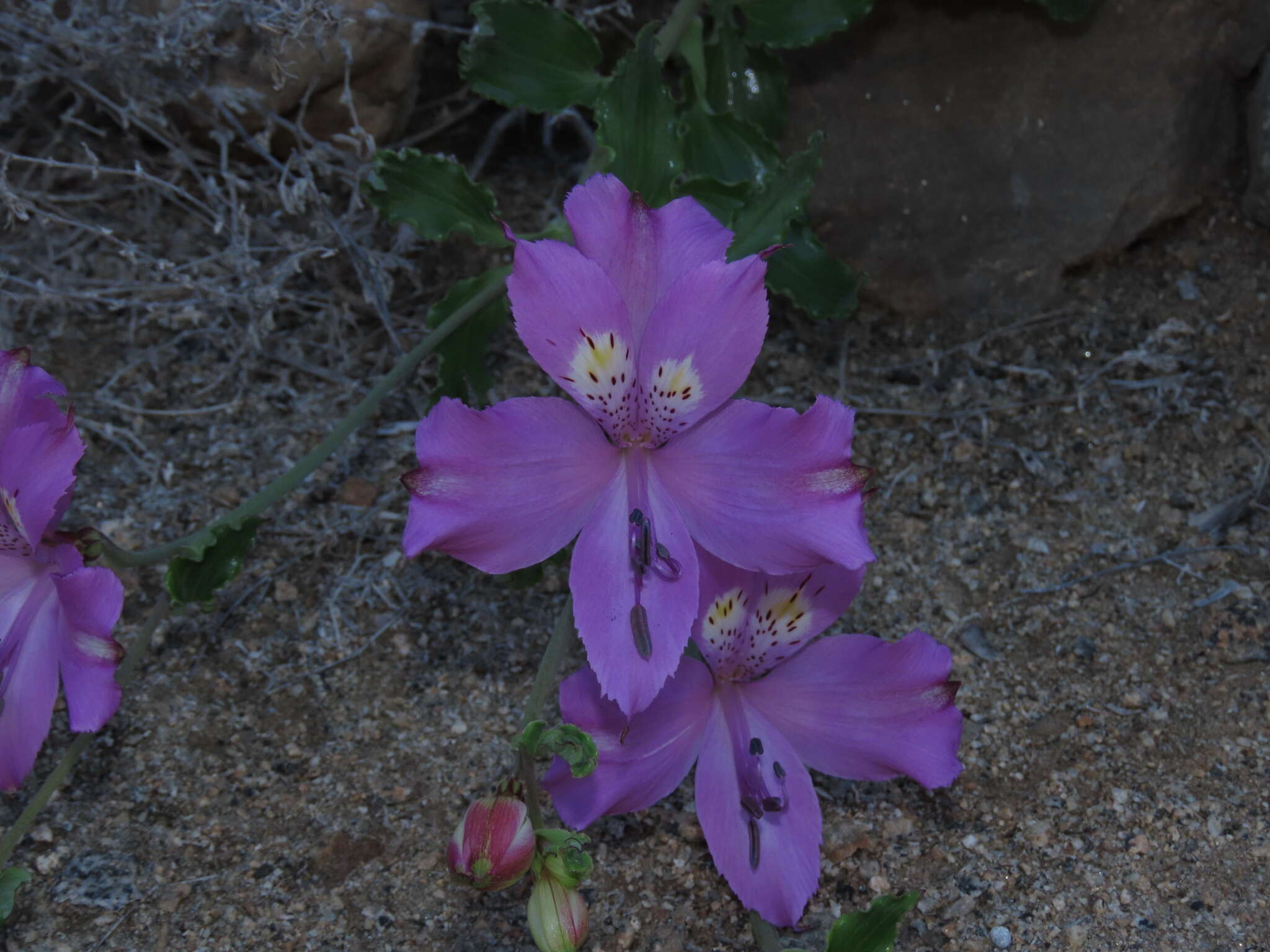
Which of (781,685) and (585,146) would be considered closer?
(781,685)

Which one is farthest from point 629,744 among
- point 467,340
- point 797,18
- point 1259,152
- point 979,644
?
point 1259,152

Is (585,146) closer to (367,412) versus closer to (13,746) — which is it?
(367,412)

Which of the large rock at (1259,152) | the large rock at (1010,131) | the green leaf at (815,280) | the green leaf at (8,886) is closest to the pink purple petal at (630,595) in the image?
the green leaf at (8,886)

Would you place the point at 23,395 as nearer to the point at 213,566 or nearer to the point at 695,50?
the point at 213,566

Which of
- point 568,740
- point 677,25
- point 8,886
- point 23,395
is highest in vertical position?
point 677,25

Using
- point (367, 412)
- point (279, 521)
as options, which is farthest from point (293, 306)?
point (367, 412)

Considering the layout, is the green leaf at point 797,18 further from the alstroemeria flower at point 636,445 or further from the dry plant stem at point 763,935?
the dry plant stem at point 763,935
